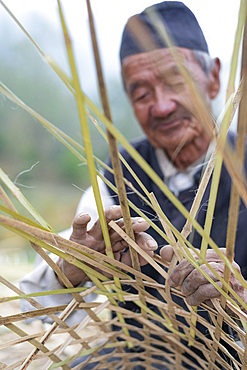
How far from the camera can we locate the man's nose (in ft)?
2.79

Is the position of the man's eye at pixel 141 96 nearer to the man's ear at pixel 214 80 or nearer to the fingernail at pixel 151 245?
the man's ear at pixel 214 80

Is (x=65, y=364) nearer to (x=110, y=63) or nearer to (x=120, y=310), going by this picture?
(x=120, y=310)

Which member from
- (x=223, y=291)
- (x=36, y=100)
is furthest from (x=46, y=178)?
(x=223, y=291)

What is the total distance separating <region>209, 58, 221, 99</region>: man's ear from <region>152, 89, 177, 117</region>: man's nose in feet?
0.41

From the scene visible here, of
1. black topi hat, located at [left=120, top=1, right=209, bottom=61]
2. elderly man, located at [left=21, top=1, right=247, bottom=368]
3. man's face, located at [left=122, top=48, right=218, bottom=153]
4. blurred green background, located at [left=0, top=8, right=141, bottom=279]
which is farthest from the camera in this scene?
blurred green background, located at [left=0, top=8, right=141, bottom=279]

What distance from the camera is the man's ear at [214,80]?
0.79 meters

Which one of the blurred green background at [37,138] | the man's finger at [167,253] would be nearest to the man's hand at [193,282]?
the man's finger at [167,253]

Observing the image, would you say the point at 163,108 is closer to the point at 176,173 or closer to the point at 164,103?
the point at 164,103

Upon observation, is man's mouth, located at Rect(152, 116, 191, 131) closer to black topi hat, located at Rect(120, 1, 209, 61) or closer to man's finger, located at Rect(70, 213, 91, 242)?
black topi hat, located at Rect(120, 1, 209, 61)

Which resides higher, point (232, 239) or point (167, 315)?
point (232, 239)

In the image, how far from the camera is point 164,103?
858mm

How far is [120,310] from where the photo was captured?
0.39m

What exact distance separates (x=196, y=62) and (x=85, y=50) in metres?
0.48

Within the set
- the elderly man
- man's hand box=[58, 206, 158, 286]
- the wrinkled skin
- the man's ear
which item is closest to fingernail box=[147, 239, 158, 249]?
man's hand box=[58, 206, 158, 286]
